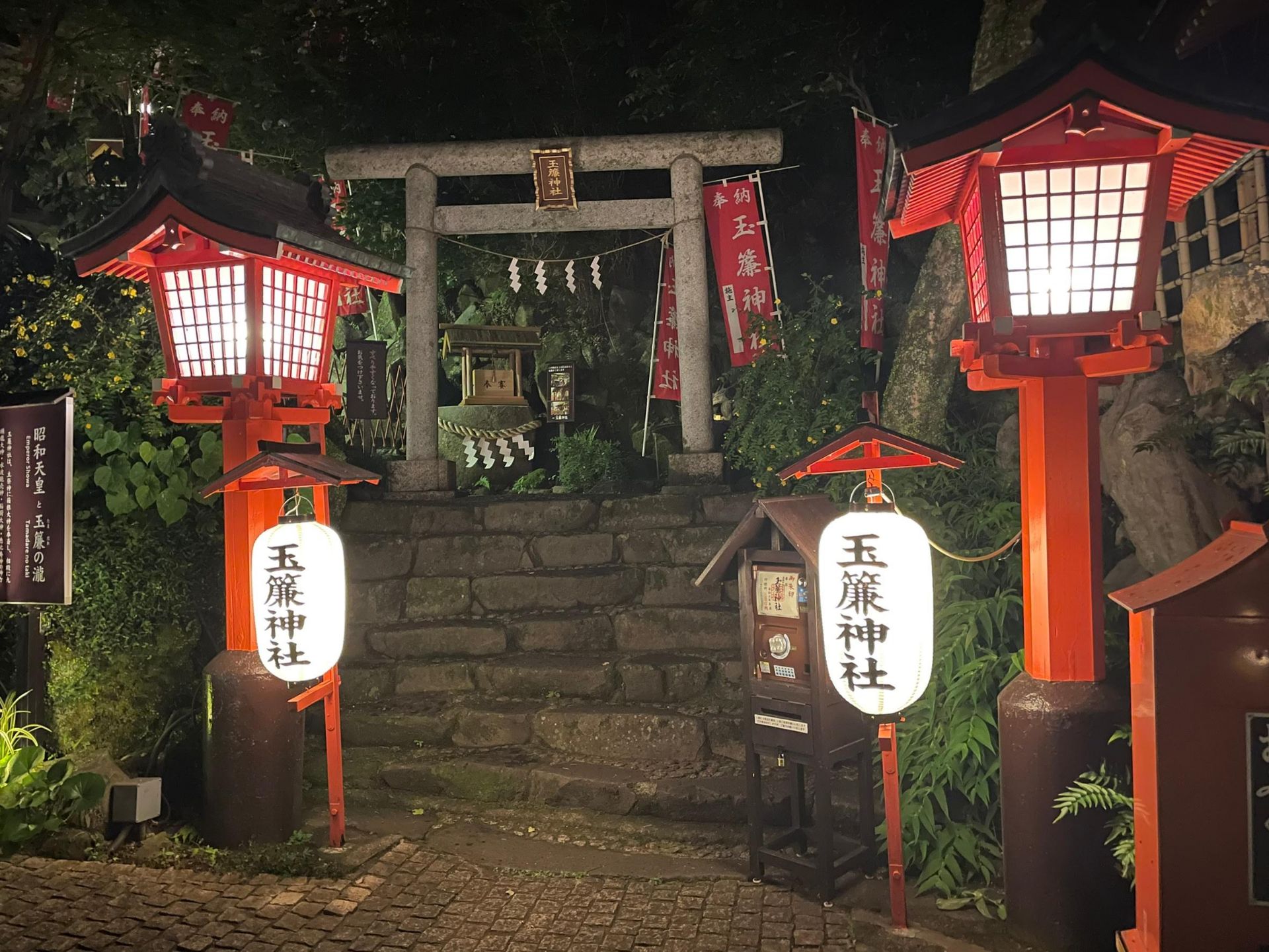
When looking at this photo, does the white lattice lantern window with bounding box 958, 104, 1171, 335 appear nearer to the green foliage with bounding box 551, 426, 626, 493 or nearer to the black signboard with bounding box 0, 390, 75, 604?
the black signboard with bounding box 0, 390, 75, 604

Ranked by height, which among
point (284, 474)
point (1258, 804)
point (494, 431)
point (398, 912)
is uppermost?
point (494, 431)

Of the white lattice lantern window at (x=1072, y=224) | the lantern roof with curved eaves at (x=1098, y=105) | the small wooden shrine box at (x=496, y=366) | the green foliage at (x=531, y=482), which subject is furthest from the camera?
the green foliage at (x=531, y=482)

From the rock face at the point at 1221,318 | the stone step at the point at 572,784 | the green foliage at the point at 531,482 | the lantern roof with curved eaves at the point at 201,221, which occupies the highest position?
the lantern roof with curved eaves at the point at 201,221

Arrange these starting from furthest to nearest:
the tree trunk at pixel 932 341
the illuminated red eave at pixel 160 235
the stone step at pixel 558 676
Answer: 1. the tree trunk at pixel 932 341
2. the stone step at pixel 558 676
3. the illuminated red eave at pixel 160 235

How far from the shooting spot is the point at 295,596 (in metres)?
5.74

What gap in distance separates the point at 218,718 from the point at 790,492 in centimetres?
555

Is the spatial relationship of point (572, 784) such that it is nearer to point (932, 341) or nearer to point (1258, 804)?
point (1258, 804)

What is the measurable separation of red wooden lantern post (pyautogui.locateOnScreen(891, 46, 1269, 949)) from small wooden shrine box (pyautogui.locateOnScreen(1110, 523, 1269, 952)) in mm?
1001

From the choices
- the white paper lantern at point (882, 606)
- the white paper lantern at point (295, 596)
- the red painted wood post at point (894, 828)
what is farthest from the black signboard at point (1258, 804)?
the white paper lantern at point (295, 596)

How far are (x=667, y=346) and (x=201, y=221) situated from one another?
812 cm

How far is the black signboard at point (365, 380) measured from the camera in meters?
10.5

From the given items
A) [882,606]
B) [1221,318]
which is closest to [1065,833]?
[882,606]

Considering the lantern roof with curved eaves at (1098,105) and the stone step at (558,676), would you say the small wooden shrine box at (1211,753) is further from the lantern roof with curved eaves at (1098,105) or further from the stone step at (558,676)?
the stone step at (558,676)

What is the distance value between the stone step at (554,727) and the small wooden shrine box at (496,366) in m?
5.63
